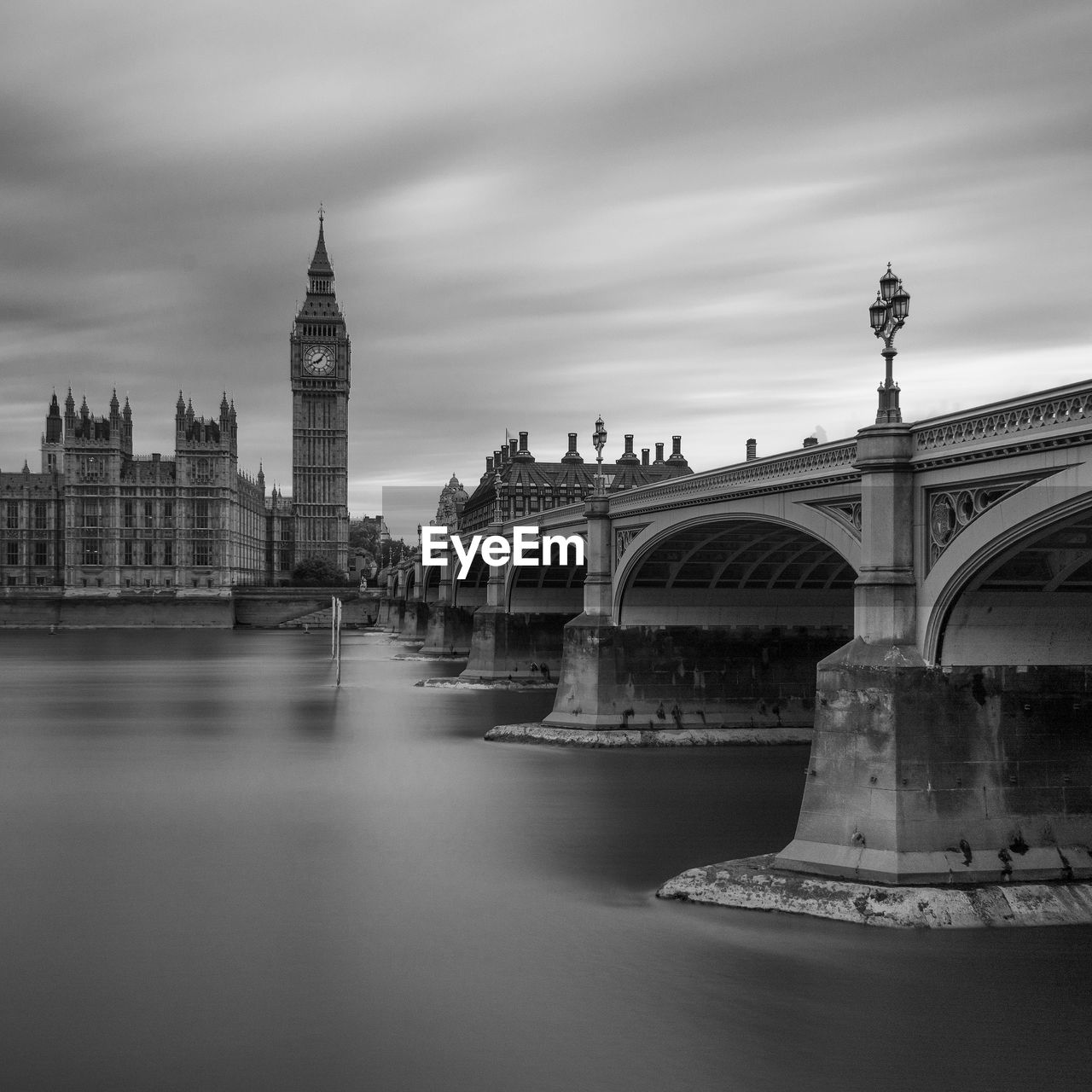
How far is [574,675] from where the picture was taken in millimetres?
42188

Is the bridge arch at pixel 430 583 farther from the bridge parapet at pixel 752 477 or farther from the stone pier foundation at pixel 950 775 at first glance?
the stone pier foundation at pixel 950 775

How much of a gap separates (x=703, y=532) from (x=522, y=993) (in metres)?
21.0

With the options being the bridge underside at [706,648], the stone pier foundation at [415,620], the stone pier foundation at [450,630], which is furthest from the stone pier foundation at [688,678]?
the stone pier foundation at [415,620]

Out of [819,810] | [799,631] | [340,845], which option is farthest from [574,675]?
[819,810]

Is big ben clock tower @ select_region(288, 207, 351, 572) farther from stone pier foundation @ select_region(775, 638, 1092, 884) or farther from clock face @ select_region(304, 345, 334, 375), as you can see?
stone pier foundation @ select_region(775, 638, 1092, 884)

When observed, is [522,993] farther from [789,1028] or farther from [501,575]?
[501,575]

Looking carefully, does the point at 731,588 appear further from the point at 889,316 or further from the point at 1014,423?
the point at 1014,423

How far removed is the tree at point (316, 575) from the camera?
18212 cm

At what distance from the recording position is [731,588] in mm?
43156

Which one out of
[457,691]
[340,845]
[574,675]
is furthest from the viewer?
[457,691]

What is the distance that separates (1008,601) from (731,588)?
2214 cm

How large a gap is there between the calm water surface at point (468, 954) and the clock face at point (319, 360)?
165133 mm

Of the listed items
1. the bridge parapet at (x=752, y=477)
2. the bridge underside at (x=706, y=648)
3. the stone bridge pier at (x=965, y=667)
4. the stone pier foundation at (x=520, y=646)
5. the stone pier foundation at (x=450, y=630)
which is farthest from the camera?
the stone pier foundation at (x=450, y=630)

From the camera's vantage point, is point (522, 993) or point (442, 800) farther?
point (442, 800)
